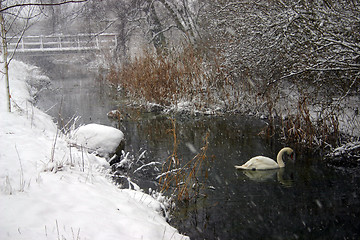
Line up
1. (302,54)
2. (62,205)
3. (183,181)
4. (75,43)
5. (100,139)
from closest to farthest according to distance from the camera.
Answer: (62,205) → (183,181) → (100,139) → (302,54) → (75,43)

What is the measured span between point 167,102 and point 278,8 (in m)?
4.89

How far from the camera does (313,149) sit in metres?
6.62

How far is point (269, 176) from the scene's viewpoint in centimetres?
568

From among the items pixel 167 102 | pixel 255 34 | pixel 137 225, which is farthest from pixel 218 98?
pixel 137 225

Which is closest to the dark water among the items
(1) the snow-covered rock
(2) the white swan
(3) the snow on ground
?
(2) the white swan

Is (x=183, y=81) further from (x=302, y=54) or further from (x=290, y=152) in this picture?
(x=290, y=152)

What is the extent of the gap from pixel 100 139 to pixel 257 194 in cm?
310

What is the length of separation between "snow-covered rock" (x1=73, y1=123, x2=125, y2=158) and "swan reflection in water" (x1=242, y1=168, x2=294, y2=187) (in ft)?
8.29

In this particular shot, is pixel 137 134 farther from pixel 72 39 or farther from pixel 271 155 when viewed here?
pixel 72 39

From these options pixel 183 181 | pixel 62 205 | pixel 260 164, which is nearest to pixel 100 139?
pixel 183 181

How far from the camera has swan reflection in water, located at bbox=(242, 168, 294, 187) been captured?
215 inches

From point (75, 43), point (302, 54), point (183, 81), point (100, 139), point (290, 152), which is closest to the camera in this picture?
point (290, 152)

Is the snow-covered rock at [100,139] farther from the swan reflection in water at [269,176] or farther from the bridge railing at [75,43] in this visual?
the bridge railing at [75,43]

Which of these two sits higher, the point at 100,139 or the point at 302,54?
the point at 302,54
